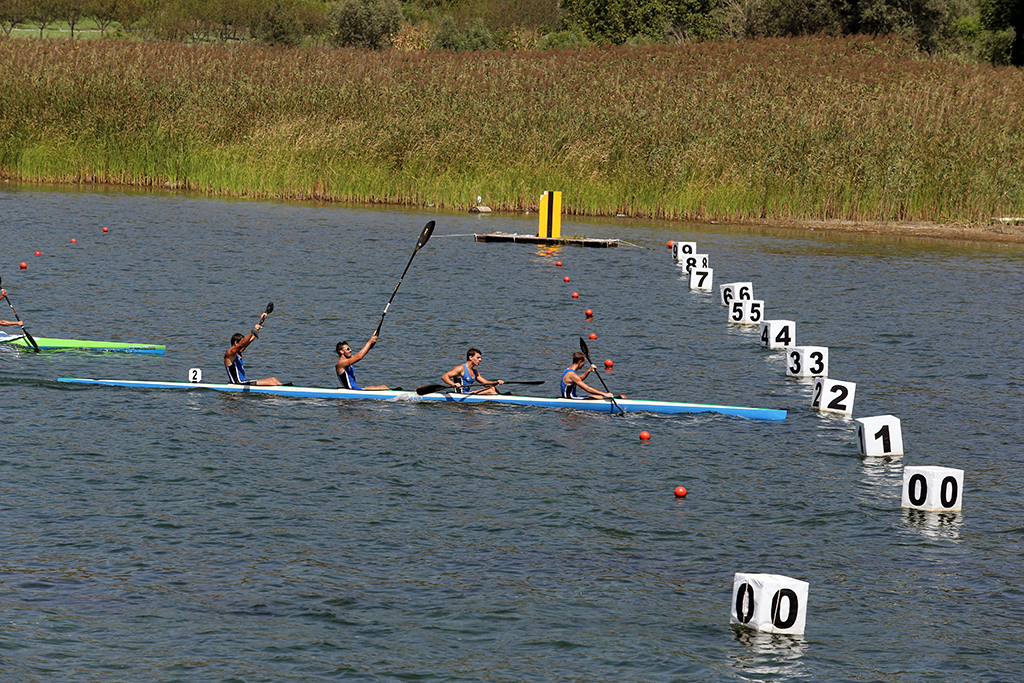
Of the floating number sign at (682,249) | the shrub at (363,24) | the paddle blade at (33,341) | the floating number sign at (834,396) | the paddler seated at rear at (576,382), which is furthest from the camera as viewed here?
the shrub at (363,24)

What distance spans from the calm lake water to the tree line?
32.7m

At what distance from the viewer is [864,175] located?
40719 mm

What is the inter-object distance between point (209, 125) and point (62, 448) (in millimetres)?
28921

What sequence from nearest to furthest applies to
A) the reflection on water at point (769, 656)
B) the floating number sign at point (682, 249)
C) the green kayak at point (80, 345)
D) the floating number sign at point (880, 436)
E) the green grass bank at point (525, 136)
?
the reflection on water at point (769, 656), the floating number sign at point (880, 436), the green kayak at point (80, 345), the floating number sign at point (682, 249), the green grass bank at point (525, 136)

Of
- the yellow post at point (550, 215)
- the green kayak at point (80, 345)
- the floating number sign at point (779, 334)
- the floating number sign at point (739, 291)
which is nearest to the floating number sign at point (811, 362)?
the floating number sign at point (779, 334)

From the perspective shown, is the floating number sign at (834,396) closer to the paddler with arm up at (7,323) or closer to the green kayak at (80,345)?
the green kayak at (80,345)

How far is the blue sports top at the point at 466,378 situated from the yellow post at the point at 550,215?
1728 centimetres

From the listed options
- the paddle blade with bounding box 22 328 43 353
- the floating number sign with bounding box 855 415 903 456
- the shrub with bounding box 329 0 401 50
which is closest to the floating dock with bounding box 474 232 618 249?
the paddle blade with bounding box 22 328 43 353

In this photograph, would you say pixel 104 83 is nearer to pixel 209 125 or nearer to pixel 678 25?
pixel 209 125

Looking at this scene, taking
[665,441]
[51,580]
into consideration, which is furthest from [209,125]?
[51,580]

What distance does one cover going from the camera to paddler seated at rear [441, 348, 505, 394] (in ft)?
65.2

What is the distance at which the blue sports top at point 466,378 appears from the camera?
19.9 meters

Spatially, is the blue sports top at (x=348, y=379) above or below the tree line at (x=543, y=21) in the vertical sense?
below

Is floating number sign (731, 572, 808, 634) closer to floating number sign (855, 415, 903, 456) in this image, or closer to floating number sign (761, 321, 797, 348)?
floating number sign (855, 415, 903, 456)
